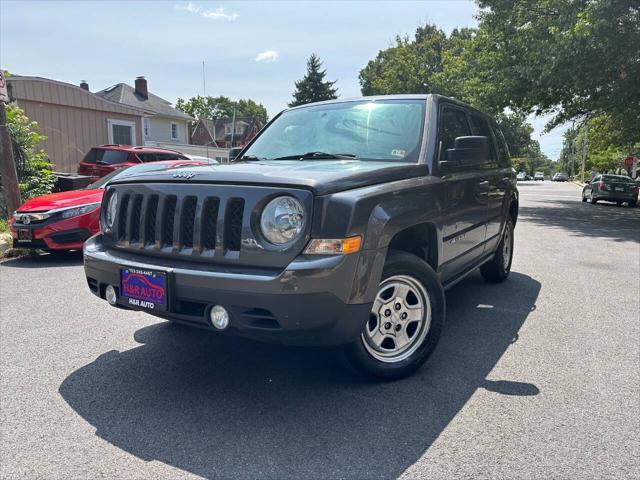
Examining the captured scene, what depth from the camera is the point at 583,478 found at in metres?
2.31

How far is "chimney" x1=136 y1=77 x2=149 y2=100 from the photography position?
108 feet

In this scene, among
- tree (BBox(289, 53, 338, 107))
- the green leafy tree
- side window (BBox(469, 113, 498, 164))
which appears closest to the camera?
side window (BBox(469, 113, 498, 164))

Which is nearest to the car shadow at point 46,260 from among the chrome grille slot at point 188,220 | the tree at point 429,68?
the chrome grille slot at point 188,220

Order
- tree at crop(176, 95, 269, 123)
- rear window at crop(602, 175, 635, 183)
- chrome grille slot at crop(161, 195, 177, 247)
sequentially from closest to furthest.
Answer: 1. chrome grille slot at crop(161, 195, 177, 247)
2. rear window at crop(602, 175, 635, 183)
3. tree at crop(176, 95, 269, 123)

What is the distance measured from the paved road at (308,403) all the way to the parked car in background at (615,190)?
19.7 metres

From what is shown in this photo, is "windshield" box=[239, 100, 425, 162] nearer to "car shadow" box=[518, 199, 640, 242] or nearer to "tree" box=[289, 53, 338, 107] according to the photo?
"car shadow" box=[518, 199, 640, 242]

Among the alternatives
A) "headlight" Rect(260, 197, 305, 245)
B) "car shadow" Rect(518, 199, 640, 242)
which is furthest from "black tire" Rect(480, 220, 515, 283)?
"car shadow" Rect(518, 199, 640, 242)

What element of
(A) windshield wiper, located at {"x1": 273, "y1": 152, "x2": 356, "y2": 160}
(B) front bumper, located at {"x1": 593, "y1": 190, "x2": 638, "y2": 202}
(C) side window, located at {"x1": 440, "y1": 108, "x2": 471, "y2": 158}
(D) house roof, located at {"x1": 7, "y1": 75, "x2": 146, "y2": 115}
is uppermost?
(D) house roof, located at {"x1": 7, "y1": 75, "x2": 146, "y2": 115}

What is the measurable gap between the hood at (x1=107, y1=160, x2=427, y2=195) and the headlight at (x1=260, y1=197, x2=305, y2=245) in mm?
101

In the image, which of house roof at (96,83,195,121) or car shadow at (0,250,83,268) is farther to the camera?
house roof at (96,83,195,121)

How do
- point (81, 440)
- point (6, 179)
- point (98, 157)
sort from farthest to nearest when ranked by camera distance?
point (98, 157)
point (6, 179)
point (81, 440)

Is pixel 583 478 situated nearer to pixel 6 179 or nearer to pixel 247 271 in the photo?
pixel 247 271

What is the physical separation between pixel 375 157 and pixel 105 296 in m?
2.04

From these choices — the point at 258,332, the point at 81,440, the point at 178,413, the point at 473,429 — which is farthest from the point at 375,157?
the point at 81,440
